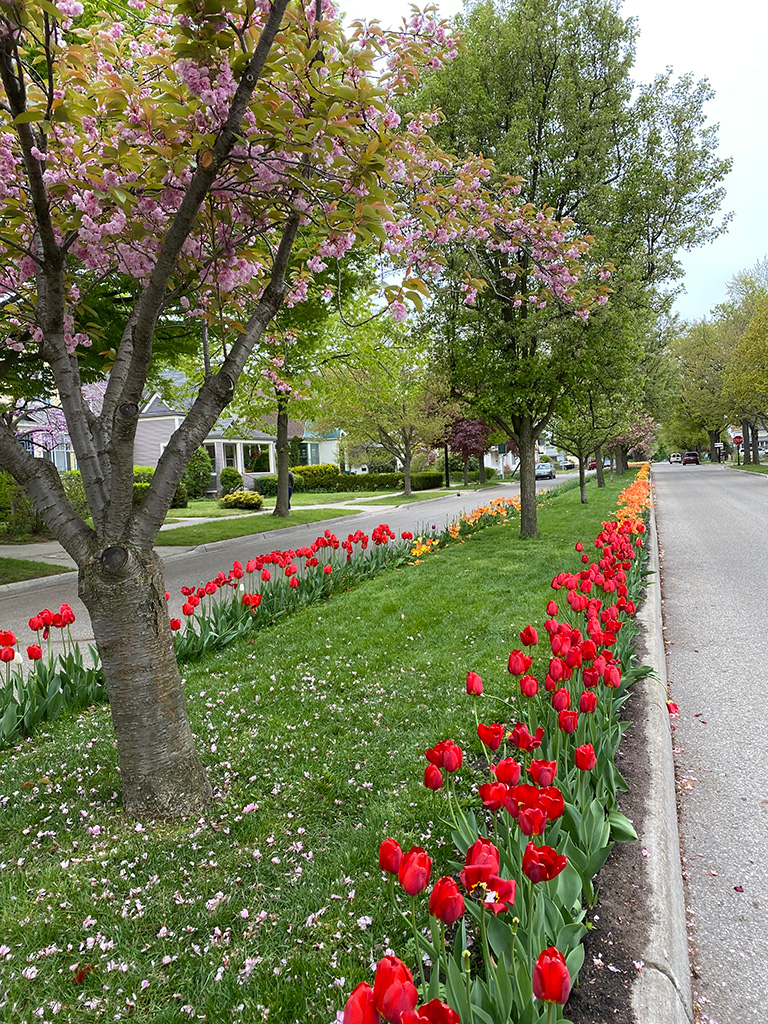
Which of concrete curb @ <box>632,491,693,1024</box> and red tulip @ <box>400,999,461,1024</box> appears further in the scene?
concrete curb @ <box>632,491,693,1024</box>

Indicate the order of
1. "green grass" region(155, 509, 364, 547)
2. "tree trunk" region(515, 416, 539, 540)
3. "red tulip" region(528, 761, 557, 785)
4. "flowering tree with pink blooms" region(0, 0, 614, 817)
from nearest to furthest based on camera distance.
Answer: "red tulip" region(528, 761, 557, 785)
"flowering tree with pink blooms" region(0, 0, 614, 817)
"tree trunk" region(515, 416, 539, 540)
"green grass" region(155, 509, 364, 547)

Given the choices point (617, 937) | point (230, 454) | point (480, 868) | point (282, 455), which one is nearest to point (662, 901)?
point (617, 937)

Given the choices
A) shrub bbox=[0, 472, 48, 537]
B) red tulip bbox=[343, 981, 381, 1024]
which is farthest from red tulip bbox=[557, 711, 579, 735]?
shrub bbox=[0, 472, 48, 537]

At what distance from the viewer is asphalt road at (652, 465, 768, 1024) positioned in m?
2.10

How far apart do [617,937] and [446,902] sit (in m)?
1.04

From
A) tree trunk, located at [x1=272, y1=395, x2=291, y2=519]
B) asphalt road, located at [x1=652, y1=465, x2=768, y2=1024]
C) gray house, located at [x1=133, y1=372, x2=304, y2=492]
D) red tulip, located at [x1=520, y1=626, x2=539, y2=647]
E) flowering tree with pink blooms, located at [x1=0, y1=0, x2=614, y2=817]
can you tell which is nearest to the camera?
asphalt road, located at [x1=652, y1=465, x2=768, y2=1024]

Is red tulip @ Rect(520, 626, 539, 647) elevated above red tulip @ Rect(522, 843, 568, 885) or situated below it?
above

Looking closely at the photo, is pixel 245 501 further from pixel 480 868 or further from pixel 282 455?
pixel 480 868

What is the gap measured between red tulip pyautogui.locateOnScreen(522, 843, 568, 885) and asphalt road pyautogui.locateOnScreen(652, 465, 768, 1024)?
106cm

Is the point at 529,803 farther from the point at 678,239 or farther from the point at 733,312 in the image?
the point at 733,312

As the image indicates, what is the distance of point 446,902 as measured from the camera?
1.28 meters

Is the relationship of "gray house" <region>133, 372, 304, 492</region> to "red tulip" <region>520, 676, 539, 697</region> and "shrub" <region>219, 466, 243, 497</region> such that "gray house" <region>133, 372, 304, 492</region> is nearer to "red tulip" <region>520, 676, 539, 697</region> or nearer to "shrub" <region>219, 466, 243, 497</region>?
"shrub" <region>219, 466, 243, 497</region>

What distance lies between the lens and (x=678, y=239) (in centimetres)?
1198

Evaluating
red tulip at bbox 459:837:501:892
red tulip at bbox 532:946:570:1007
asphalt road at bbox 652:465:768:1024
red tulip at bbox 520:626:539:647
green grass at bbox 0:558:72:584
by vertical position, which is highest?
red tulip at bbox 520:626:539:647
